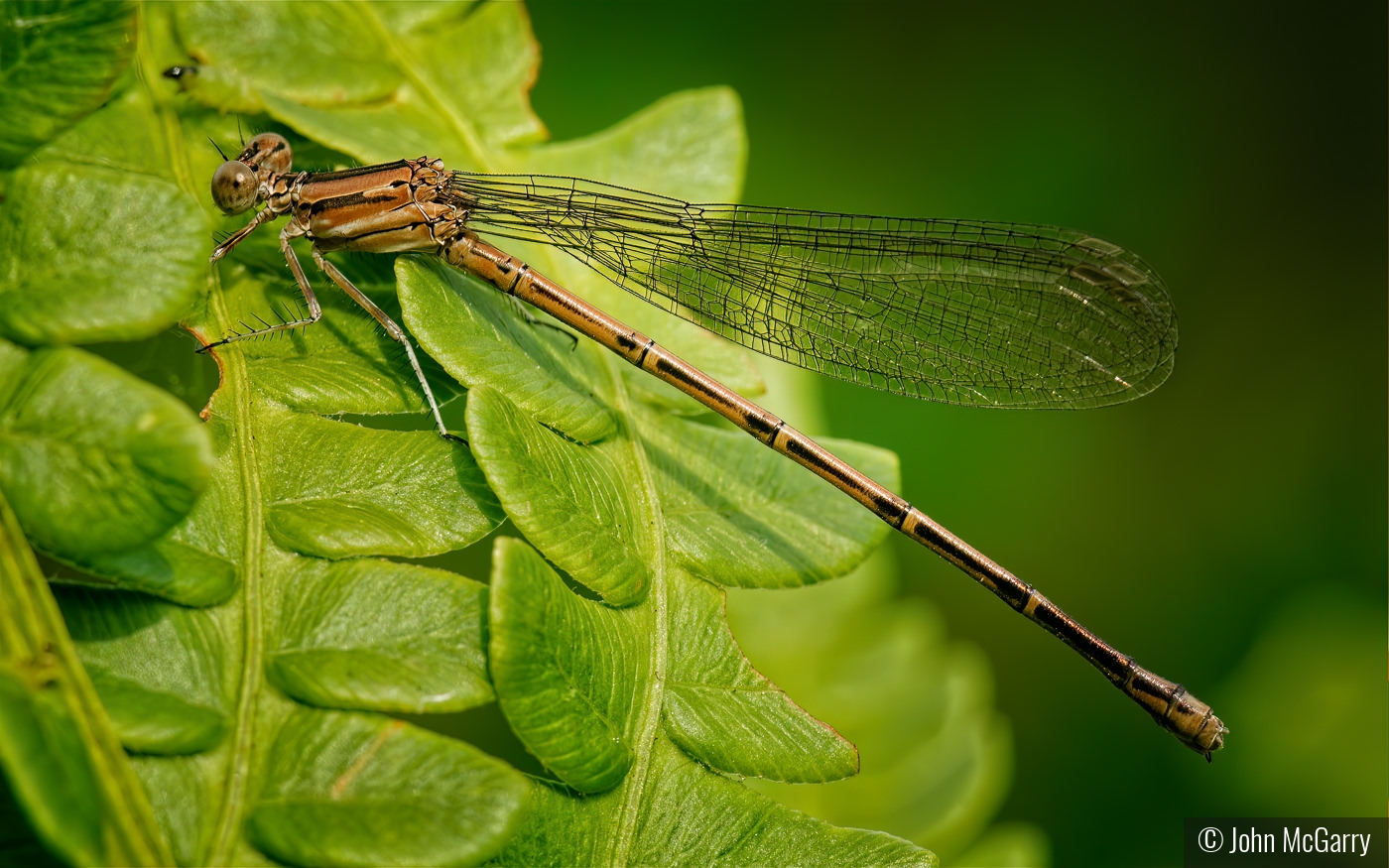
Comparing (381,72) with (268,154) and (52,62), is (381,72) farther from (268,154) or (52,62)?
(52,62)

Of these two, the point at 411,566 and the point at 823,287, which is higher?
the point at 823,287

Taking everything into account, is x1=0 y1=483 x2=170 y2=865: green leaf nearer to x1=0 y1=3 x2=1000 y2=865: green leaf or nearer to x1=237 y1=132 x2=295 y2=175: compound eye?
x1=0 y1=3 x2=1000 y2=865: green leaf

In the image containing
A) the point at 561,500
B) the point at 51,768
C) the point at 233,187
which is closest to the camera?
the point at 51,768

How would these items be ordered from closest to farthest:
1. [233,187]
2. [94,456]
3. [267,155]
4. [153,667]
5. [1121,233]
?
[94,456] → [153,667] → [233,187] → [267,155] → [1121,233]

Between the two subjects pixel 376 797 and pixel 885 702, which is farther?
pixel 885 702

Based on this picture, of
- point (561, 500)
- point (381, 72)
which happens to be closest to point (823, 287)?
point (381, 72)
